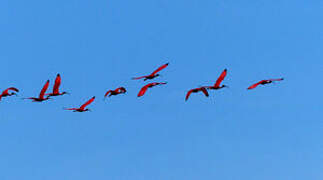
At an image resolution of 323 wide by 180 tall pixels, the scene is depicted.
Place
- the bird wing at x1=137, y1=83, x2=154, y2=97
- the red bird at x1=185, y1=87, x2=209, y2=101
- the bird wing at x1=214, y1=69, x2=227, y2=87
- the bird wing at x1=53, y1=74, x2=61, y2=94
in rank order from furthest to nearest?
1. the bird wing at x1=53, y1=74, x2=61, y2=94
2. the bird wing at x1=214, y1=69, x2=227, y2=87
3. the bird wing at x1=137, y1=83, x2=154, y2=97
4. the red bird at x1=185, y1=87, x2=209, y2=101

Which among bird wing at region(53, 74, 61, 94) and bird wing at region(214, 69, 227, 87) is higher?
bird wing at region(53, 74, 61, 94)

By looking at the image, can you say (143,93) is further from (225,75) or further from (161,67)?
(225,75)

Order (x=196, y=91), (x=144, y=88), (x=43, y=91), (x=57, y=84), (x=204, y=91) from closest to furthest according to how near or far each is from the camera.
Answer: (x=204, y=91) < (x=196, y=91) < (x=144, y=88) < (x=43, y=91) < (x=57, y=84)

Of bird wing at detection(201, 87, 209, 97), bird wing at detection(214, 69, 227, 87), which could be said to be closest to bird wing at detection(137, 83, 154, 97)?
bird wing at detection(201, 87, 209, 97)

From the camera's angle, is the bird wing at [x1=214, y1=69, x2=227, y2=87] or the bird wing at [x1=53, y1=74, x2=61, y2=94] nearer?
the bird wing at [x1=214, y1=69, x2=227, y2=87]

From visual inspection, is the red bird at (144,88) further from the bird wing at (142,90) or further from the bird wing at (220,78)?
the bird wing at (220,78)

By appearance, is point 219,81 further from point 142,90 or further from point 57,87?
point 57,87

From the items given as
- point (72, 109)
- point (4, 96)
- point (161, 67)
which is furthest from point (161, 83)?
point (4, 96)

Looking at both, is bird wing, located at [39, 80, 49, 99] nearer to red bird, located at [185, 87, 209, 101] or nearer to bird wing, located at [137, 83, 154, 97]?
bird wing, located at [137, 83, 154, 97]

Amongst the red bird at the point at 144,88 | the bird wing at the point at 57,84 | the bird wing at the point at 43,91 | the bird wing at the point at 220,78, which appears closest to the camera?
the red bird at the point at 144,88

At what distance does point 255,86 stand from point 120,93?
652 inches

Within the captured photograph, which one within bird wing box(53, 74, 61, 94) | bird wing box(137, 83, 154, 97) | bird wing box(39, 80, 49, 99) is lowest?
bird wing box(137, 83, 154, 97)

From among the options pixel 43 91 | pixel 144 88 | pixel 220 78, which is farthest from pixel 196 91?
pixel 43 91

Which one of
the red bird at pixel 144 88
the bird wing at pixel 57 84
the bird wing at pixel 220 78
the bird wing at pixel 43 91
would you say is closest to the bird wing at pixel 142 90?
the red bird at pixel 144 88
